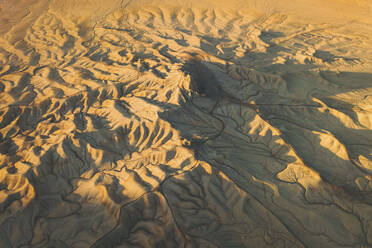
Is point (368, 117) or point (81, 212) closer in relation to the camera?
point (81, 212)

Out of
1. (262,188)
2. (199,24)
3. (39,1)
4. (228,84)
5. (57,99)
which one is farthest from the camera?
(39,1)

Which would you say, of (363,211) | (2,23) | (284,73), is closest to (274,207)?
(363,211)

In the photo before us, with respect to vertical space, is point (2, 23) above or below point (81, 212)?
above

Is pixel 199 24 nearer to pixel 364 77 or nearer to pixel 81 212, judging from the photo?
pixel 364 77

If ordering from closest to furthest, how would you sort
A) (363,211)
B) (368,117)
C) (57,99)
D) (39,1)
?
1. (363,211)
2. (368,117)
3. (57,99)
4. (39,1)

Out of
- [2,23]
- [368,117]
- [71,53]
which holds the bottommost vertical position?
[368,117]

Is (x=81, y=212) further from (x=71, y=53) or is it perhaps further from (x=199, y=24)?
(x=199, y=24)
